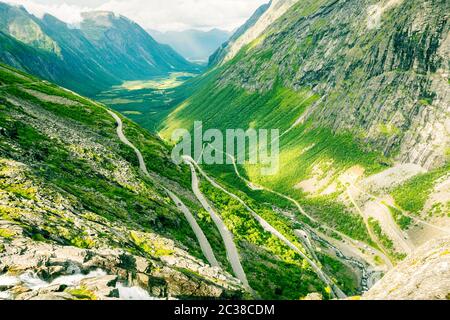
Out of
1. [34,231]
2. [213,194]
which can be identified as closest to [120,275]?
[34,231]

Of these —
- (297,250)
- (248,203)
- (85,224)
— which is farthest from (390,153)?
(85,224)

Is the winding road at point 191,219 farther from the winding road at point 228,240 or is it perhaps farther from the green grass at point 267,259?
Result: the green grass at point 267,259

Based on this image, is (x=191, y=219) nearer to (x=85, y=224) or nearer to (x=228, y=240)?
(x=228, y=240)

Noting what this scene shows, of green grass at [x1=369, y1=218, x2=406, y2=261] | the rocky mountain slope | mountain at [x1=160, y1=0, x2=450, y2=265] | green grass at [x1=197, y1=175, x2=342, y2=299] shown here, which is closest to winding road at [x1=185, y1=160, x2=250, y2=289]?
green grass at [x1=197, y1=175, x2=342, y2=299]

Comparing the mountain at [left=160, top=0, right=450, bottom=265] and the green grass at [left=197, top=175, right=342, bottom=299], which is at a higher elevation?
the mountain at [left=160, top=0, right=450, bottom=265]

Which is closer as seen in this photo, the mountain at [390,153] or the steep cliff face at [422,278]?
the steep cliff face at [422,278]

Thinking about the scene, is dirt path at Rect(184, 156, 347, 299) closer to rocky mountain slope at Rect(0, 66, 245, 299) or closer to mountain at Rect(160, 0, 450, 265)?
rocky mountain slope at Rect(0, 66, 245, 299)

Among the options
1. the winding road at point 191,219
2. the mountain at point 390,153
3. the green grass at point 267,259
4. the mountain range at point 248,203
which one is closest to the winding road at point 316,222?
the mountain range at point 248,203
